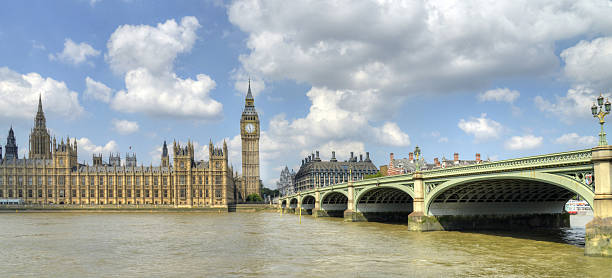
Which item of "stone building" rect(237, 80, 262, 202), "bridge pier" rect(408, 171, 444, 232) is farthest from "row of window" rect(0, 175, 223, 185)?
"bridge pier" rect(408, 171, 444, 232)

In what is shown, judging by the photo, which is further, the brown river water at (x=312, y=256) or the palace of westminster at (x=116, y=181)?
the palace of westminster at (x=116, y=181)

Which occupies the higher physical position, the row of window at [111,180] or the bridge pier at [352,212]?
the row of window at [111,180]

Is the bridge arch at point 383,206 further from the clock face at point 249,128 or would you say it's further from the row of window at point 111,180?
the clock face at point 249,128

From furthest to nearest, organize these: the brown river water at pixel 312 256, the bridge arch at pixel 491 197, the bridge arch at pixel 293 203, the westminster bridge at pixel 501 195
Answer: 1. the bridge arch at pixel 293 203
2. the bridge arch at pixel 491 197
3. the westminster bridge at pixel 501 195
4. the brown river water at pixel 312 256

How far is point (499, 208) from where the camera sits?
5003cm

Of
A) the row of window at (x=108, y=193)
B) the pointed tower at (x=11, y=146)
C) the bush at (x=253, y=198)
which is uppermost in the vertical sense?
the pointed tower at (x=11, y=146)

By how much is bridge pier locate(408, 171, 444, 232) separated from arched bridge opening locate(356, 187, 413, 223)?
19699 mm

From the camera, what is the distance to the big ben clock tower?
182 meters

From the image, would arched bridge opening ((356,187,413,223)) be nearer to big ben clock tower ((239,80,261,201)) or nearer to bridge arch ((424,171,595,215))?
bridge arch ((424,171,595,215))

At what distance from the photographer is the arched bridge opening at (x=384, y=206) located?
6962 cm

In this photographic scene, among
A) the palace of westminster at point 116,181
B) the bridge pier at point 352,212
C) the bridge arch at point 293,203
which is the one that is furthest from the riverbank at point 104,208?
the bridge pier at point 352,212

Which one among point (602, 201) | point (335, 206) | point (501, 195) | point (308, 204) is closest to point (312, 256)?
point (602, 201)

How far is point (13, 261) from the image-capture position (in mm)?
30703

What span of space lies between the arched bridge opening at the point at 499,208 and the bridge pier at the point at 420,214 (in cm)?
65
